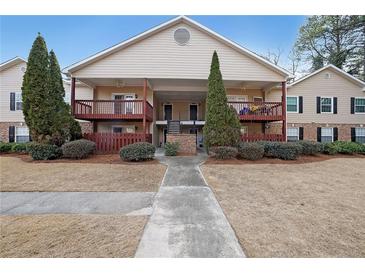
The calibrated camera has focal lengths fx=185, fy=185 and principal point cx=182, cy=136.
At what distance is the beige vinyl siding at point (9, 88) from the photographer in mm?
15508

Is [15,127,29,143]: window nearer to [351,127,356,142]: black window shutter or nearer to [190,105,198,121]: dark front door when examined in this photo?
[190,105,198,121]: dark front door

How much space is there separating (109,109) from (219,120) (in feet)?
27.6

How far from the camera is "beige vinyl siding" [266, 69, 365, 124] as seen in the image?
15836 millimetres

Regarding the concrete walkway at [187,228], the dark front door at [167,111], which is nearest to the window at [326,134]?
the dark front door at [167,111]

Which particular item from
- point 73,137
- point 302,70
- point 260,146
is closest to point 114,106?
point 73,137

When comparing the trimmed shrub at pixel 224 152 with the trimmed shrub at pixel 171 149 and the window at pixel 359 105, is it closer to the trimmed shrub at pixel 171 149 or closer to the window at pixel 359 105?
the trimmed shrub at pixel 171 149

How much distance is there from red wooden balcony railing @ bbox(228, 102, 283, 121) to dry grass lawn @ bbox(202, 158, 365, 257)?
18.1 ft

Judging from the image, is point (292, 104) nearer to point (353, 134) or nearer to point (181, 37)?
point (353, 134)

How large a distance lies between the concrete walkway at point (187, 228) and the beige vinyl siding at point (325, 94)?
45.4ft

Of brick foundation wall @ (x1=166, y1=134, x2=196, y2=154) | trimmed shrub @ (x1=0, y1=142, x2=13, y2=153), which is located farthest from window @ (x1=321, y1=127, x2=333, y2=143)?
trimmed shrub @ (x1=0, y1=142, x2=13, y2=153)

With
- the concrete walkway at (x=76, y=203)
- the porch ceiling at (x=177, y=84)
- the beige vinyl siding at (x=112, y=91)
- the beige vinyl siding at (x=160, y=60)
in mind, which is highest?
the beige vinyl siding at (x=160, y=60)

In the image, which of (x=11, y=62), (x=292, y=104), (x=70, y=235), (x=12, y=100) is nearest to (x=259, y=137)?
(x=292, y=104)
